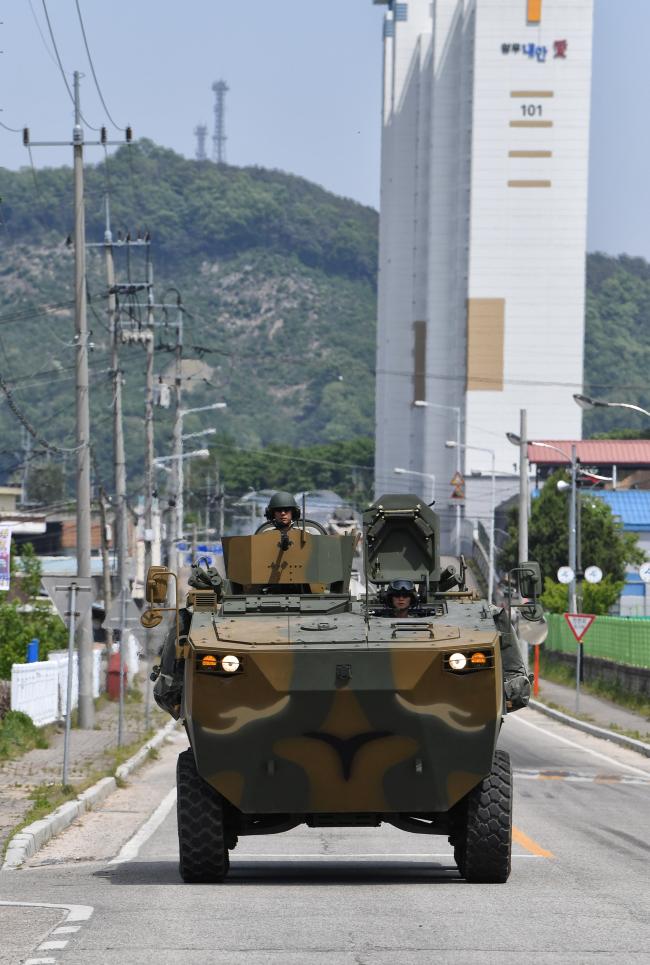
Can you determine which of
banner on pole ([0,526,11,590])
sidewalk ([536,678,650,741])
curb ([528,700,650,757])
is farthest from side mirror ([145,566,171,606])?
banner on pole ([0,526,11,590])

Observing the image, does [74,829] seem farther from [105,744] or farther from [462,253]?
[462,253]

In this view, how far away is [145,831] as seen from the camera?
1919 centimetres

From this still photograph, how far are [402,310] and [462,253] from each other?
23.9 meters

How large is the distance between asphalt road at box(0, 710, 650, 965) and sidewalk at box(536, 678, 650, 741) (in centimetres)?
1838

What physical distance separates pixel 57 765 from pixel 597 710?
2050 cm

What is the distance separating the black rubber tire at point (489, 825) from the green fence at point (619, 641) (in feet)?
109

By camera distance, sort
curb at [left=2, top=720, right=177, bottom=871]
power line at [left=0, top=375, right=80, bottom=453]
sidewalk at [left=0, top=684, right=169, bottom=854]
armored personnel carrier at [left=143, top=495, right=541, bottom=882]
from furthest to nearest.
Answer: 1. power line at [left=0, top=375, right=80, bottom=453]
2. sidewalk at [left=0, top=684, right=169, bottom=854]
3. curb at [left=2, top=720, right=177, bottom=871]
4. armored personnel carrier at [left=143, top=495, right=541, bottom=882]

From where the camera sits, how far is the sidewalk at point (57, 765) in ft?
67.5

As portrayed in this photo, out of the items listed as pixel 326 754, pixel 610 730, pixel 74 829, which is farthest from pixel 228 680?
pixel 610 730

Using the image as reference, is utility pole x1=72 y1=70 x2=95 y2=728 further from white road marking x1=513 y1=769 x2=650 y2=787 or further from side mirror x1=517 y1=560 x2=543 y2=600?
side mirror x1=517 y1=560 x2=543 y2=600

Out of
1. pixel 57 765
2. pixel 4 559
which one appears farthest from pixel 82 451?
pixel 57 765

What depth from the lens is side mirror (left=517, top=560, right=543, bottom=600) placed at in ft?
43.3

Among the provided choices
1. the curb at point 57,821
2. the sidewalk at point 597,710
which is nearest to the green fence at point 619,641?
the sidewalk at point 597,710

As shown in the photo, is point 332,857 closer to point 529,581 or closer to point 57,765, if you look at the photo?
point 529,581
